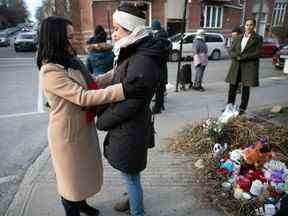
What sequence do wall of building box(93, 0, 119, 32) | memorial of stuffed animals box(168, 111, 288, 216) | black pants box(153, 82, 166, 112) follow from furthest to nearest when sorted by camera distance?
1. wall of building box(93, 0, 119, 32)
2. black pants box(153, 82, 166, 112)
3. memorial of stuffed animals box(168, 111, 288, 216)

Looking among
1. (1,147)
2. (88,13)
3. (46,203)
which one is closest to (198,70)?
(1,147)

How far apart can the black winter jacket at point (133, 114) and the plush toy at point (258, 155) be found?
54.2 inches

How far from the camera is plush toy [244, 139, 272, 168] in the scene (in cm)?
→ 312

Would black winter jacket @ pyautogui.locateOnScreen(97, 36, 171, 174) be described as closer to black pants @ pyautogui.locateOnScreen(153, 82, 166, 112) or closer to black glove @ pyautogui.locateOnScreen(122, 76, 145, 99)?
black glove @ pyautogui.locateOnScreen(122, 76, 145, 99)

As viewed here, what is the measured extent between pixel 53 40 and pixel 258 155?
8.00 ft

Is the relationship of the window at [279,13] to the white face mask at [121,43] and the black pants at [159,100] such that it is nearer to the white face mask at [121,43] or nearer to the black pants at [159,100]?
the black pants at [159,100]

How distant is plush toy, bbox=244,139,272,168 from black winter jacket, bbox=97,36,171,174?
138cm

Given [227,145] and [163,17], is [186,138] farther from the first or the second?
[163,17]

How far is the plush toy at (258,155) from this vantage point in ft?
10.2

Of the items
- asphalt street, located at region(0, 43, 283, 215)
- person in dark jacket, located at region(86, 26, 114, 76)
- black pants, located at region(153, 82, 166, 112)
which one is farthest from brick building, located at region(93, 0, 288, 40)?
person in dark jacket, located at region(86, 26, 114, 76)

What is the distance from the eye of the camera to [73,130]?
2.20m

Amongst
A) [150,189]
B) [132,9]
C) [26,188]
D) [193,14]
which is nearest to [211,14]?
[193,14]

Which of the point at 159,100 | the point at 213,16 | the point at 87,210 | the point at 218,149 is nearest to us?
the point at 87,210

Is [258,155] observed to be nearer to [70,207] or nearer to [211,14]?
[70,207]
